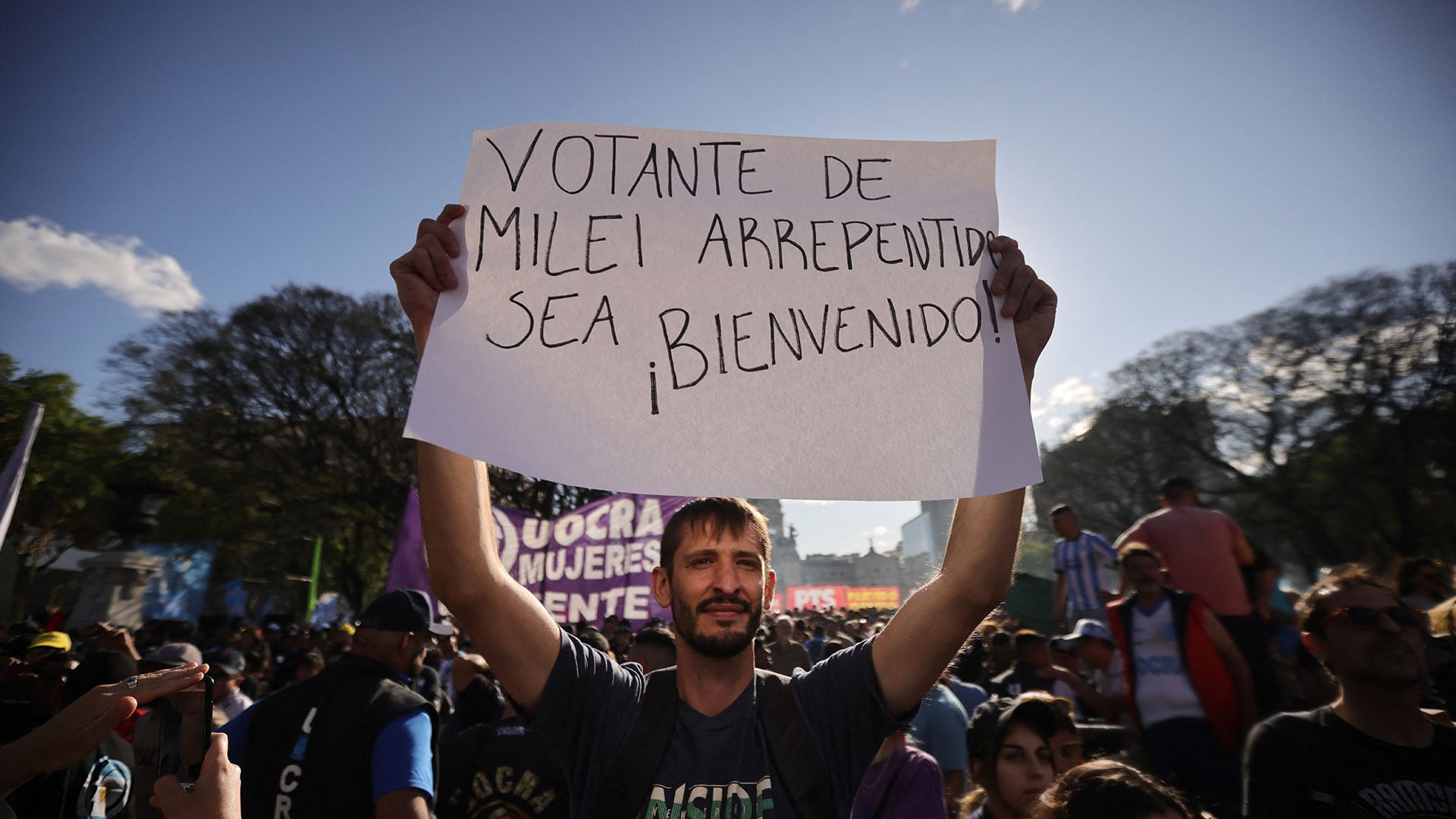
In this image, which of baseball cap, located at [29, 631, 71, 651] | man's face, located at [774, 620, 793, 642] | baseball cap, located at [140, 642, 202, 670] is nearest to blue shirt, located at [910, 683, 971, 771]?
baseball cap, located at [140, 642, 202, 670]

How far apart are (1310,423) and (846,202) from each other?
3199cm

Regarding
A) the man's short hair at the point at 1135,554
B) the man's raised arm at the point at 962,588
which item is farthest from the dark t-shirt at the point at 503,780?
the man's short hair at the point at 1135,554

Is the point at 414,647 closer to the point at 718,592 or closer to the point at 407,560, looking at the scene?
the point at 718,592

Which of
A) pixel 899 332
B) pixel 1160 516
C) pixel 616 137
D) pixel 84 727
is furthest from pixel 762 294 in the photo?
pixel 1160 516

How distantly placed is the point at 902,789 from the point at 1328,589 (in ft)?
6.52

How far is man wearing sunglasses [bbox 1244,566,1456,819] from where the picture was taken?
2.56 metres

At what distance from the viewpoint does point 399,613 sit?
3750 millimetres

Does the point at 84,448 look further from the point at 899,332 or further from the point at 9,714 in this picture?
the point at 899,332

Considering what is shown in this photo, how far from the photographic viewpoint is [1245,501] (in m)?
30.3

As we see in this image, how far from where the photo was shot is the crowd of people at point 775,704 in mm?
1656

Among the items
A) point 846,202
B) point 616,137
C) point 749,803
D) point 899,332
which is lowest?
point 749,803

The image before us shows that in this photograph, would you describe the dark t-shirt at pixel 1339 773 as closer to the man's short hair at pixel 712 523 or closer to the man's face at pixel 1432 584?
the man's short hair at pixel 712 523

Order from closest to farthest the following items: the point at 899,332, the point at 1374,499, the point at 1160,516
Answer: the point at 899,332, the point at 1160,516, the point at 1374,499

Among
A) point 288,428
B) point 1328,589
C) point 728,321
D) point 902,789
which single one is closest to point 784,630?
point 902,789
